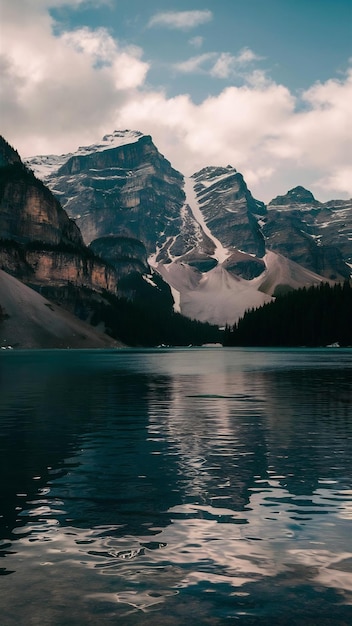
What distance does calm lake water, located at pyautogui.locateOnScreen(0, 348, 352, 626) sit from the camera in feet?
35.8

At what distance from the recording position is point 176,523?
628 inches

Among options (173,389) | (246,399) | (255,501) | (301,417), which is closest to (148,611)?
(255,501)

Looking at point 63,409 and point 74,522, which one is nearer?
point 74,522

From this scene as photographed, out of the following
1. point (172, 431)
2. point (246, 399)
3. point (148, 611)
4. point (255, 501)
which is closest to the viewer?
point (148, 611)

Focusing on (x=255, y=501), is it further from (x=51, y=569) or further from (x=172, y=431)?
(x=172, y=431)

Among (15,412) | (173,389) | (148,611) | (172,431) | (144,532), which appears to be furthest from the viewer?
(173,389)

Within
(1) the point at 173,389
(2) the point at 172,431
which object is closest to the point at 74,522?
(2) the point at 172,431

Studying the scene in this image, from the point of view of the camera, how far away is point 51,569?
12.6 m

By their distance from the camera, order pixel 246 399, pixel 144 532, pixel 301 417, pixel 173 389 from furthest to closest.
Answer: pixel 173 389, pixel 246 399, pixel 301 417, pixel 144 532

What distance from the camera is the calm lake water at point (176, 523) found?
35.8 feet

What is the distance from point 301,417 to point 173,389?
25.5 metres

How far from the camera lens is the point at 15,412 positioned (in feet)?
141

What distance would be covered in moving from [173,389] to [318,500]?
46.2 metres

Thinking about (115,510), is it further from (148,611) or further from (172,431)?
(172,431)
